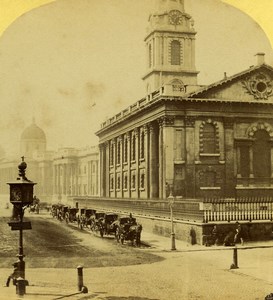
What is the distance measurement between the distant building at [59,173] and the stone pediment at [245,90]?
36.3ft

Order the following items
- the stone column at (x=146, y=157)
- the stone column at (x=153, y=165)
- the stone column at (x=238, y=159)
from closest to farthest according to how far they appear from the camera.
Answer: the stone column at (x=238, y=159), the stone column at (x=153, y=165), the stone column at (x=146, y=157)

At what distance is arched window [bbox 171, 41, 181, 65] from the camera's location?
55.9 metres

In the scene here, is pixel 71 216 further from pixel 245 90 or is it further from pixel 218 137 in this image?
pixel 245 90

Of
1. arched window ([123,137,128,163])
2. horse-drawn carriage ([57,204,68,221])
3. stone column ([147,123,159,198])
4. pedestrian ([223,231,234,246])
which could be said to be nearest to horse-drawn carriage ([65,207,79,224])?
horse-drawn carriage ([57,204,68,221])

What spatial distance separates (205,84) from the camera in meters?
41.0

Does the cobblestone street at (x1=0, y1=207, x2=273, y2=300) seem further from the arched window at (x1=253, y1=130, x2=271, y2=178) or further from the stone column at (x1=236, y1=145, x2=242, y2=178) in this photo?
the arched window at (x1=253, y1=130, x2=271, y2=178)

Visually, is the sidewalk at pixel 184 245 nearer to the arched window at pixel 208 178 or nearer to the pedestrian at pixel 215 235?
the pedestrian at pixel 215 235

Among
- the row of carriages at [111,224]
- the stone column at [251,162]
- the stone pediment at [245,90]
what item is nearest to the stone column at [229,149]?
the stone column at [251,162]

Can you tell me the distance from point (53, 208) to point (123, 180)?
36.1ft

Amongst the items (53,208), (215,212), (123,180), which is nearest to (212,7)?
(215,212)

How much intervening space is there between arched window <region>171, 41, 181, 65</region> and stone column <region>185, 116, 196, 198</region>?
1619 centimetres

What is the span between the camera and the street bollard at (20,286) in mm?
13648

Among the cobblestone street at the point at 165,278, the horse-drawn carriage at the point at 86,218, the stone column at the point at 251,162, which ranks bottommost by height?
the cobblestone street at the point at 165,278

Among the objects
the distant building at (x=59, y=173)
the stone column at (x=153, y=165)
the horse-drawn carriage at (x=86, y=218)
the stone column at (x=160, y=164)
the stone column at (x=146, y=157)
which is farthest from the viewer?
the distant building at (x=59, y=173)
